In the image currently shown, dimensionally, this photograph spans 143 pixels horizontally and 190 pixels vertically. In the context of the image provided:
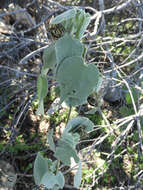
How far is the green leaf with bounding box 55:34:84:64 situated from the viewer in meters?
0.35

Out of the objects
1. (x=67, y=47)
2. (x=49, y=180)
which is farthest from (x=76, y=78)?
(x=49, y=180)

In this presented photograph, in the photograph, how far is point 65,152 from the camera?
0.38 meters

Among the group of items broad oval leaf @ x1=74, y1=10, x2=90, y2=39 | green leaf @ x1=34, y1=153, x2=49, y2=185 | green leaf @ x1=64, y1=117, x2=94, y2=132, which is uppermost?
broad oval leaf @ x1=74, y1=10, x2=90, y2=39

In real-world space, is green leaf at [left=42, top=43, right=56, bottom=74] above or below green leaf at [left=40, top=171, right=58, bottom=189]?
above

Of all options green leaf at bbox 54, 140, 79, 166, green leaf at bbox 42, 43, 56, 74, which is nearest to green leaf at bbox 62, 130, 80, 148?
green leaf at bbox 54, 140, 79, 166

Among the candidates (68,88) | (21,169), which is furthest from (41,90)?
(21,169)

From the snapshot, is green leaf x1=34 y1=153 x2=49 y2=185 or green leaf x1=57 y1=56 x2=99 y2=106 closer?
green leaf x1=57 y1=56 x2=99 y2=106

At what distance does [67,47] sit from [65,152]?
0.17m

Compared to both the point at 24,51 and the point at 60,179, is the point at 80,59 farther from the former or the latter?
the point at 24,51

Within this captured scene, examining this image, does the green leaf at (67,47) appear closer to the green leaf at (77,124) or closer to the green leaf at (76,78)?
the green leaf at (76,78)

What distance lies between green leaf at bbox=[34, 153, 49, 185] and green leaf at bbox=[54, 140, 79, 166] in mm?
74

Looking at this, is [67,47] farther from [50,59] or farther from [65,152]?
[65,152]

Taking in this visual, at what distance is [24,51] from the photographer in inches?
88.2

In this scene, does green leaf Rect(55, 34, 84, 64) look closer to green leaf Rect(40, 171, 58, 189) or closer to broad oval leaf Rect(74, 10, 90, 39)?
broad oval leaf Rect(74, 10, 90, 39)
